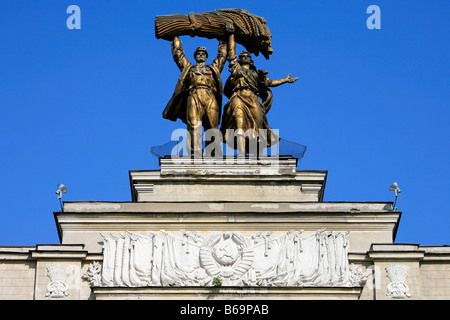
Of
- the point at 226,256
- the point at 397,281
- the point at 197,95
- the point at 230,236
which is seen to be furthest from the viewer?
the point at 197,95

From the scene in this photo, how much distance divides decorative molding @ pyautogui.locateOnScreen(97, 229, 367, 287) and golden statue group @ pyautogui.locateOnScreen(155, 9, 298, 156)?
346 centimetres

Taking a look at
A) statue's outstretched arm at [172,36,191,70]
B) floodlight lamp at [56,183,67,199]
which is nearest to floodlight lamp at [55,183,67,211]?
floodlight lamp at [56,183,67,199]

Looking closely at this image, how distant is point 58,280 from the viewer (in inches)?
1204

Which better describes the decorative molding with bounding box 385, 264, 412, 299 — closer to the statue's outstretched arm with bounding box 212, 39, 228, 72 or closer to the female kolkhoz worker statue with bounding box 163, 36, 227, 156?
the female kolkhoz worker statue with bounding box 163, 36, 227, 156

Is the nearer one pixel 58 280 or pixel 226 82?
pixel 58 280

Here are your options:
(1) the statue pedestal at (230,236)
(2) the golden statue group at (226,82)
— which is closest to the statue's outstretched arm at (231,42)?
(2) the golden statue group at (226,82)

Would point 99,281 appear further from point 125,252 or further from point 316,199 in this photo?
point 316,199

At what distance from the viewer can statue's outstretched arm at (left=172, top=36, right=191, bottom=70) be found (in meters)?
35.2

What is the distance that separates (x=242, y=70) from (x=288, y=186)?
383 centimetres

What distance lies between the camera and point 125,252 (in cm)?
3088

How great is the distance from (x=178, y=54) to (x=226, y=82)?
1516 mm

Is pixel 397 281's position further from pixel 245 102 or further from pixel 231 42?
pixel 231 42

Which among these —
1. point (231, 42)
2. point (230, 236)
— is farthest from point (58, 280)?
point (231, 42)

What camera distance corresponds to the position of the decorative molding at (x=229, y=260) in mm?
30375
